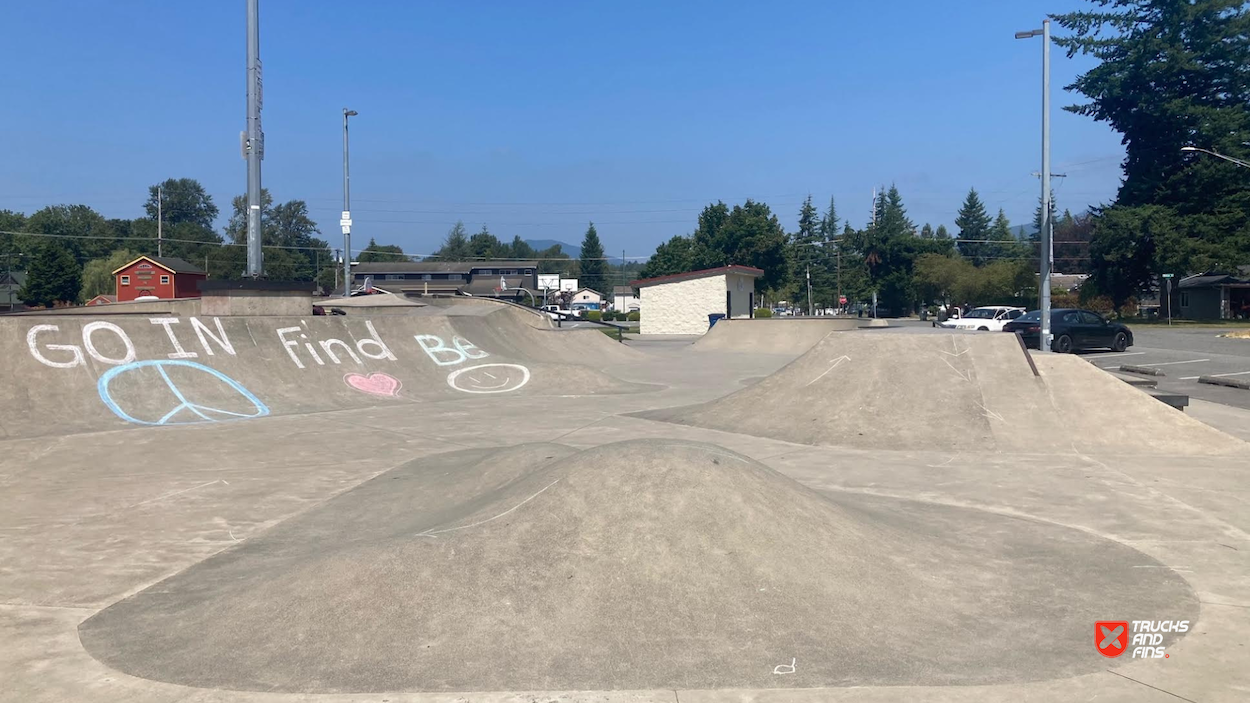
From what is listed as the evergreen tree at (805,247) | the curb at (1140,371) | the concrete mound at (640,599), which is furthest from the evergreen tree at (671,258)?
the concrete mound at (640,599)

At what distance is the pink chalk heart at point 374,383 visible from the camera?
54.7 ft

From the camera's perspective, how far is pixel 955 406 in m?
11.4

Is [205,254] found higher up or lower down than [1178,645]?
higher up

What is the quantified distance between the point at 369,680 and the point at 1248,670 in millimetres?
4412

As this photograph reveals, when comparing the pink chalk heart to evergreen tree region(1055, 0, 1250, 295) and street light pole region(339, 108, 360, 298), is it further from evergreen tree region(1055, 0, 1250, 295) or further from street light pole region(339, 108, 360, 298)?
evergreen tree region(1055, 0, 1250, 295)

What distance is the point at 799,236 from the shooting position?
120 m

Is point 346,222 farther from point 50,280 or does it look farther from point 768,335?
point 50,280

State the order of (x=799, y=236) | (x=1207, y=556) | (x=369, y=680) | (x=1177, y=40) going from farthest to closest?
(x=799, y=236), (x=1177, y=40), (x=1207, y=556), (x=369, y=680)

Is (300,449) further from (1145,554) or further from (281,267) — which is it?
(281,267)

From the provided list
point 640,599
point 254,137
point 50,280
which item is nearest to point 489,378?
point 254,137

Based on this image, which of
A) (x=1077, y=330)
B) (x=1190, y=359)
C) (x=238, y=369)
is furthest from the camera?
(x=1077, y=330)

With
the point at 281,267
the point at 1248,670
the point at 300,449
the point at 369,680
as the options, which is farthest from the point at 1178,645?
the point at 281,267
